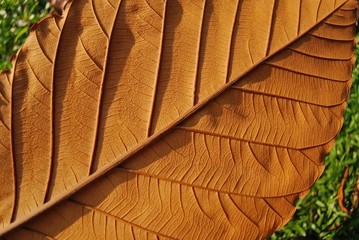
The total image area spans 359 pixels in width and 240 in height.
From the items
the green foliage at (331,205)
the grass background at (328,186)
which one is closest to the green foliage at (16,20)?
the grass background at (328,186)

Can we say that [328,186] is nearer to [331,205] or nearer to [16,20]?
[331,205]

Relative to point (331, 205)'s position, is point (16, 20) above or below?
above

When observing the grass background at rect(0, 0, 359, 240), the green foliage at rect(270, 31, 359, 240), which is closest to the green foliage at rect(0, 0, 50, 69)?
the grass background at rect(0, 0, 359, 240)

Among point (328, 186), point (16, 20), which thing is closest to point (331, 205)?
point (328, 186)

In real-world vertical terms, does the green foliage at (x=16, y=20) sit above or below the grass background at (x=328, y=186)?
above

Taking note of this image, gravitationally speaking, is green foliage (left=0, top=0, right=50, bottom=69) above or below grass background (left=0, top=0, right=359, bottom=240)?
above

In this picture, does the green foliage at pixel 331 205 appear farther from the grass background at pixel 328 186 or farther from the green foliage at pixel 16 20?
the green foliage at pixel 16 20

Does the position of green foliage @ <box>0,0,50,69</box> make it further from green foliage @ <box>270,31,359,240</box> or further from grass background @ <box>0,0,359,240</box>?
green foliage @ <box>270,31,359,240</box>

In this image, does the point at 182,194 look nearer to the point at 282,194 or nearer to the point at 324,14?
the point at 282,194
